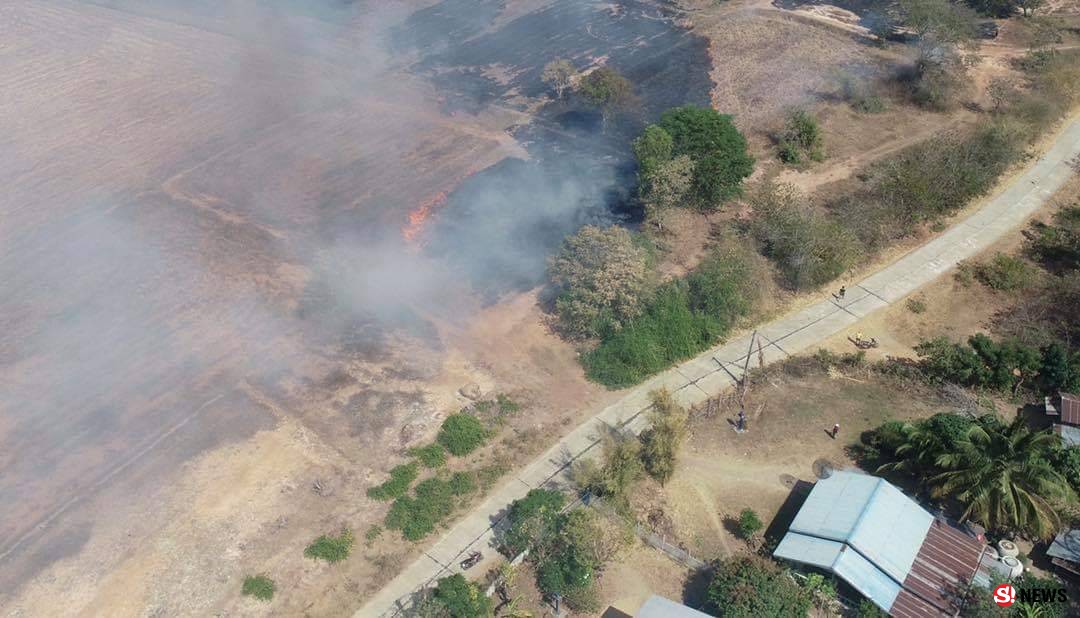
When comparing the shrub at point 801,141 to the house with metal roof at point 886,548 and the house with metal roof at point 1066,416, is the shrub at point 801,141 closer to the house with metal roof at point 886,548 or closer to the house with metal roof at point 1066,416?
the house with metal roof at point 1066,416

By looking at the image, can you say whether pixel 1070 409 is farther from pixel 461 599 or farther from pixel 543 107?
pixel 543 107

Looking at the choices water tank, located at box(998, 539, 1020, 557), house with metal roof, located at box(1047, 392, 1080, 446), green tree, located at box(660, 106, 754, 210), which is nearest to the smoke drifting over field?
green tree, located at box(660, 106, 754, 210)

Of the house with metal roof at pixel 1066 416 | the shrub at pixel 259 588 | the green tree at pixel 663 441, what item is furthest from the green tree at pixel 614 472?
the house with metal roof at pixel 1066 416

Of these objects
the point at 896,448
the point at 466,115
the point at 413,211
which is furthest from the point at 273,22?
Result: the point at 896,448

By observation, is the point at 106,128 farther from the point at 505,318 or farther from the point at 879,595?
the point at 879,595

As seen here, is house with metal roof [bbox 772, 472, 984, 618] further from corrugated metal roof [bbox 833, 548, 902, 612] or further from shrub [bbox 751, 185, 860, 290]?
shrub [bbox 751, 185, 860, 290]

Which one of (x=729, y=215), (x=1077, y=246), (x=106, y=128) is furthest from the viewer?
(x=106, y=128)

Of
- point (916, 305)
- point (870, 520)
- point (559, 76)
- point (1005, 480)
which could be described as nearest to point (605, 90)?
point (559, 76)
